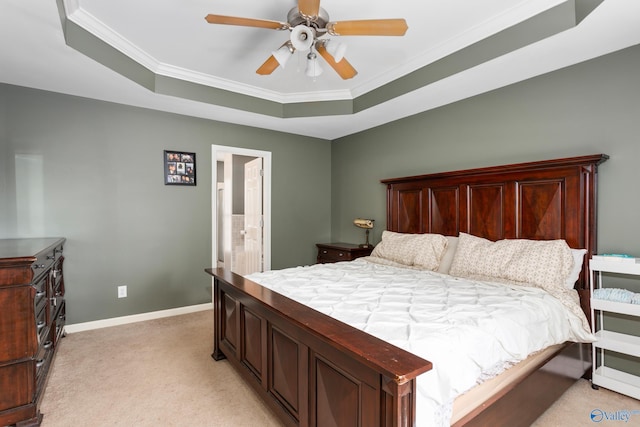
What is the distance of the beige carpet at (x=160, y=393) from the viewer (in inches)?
73.7

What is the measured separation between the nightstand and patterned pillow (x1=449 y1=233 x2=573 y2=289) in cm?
149

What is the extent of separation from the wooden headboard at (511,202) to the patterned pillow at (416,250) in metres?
0.27

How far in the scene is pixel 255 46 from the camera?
2738 millimetres

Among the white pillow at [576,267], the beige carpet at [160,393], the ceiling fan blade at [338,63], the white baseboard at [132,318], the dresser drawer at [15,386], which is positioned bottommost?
the beige carpet at [160,393]

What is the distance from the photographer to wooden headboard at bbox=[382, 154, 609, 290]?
2.37 metres

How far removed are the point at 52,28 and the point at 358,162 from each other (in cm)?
351

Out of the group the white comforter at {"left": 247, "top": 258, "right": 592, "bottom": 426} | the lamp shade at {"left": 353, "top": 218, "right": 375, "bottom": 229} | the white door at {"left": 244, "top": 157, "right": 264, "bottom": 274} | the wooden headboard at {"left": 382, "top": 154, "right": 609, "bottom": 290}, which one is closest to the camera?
the white comforter at {"left": 247, "top": 258, "right": 592, "bottom": 426}

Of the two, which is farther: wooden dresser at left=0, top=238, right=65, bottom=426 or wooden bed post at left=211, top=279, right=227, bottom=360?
wooden bed post at left=211, top=279, right=227, bottom=360

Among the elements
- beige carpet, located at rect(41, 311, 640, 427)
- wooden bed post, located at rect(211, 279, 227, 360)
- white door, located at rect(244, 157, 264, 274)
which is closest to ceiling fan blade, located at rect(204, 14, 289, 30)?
wooden bed post, located at rect(211, 279, 227, 360)

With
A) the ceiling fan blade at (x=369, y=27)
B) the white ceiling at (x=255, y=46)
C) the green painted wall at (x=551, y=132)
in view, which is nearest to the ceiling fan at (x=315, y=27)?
the ceiling fan blade at (x=369, y=27)

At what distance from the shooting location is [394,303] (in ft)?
5.94

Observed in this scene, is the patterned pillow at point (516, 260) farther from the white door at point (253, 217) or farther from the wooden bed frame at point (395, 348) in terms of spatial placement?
the white door at point (253, 217)

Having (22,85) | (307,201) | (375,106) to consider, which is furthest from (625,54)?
(22,85)

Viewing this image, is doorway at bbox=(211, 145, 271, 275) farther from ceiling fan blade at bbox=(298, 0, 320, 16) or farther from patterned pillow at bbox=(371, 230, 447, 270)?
ceiling fan blade at bbox=(298, 0, 320, 16)
